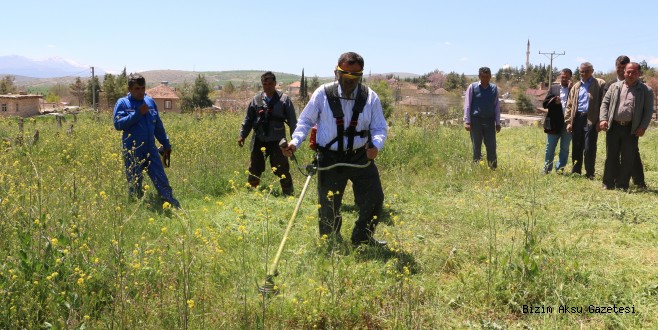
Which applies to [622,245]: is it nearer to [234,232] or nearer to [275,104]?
[234,232]

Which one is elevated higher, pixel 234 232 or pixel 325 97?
pixel 325 97

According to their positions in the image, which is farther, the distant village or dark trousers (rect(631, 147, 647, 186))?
the distant village

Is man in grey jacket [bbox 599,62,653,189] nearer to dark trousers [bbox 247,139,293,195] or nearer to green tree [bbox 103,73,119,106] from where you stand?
dark trousers [bbox 247,139,293,195]

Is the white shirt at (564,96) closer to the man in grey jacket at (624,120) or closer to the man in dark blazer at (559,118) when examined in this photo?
the man in dark blazer at (559,118)

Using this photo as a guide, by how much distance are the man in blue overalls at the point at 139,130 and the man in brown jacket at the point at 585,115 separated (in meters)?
6.01

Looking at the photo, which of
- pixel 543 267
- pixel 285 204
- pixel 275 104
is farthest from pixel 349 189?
pixel 543 267

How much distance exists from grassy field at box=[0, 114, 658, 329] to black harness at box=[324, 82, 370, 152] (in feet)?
2.67

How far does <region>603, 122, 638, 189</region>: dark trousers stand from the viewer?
6.82m

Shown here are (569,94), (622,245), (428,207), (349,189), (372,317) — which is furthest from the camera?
(569,94)

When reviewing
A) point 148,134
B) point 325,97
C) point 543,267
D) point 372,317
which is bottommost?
point 372,317

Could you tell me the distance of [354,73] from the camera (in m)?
4.03

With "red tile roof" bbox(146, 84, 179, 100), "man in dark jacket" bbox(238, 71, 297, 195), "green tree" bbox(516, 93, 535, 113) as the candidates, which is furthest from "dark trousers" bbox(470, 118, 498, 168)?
"red tile roof" bbox(146, 84, 179, 100)

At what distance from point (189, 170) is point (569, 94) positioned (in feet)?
20.4

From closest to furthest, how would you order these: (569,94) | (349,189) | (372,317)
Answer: (372,317) < (349,189) < (569,94)
